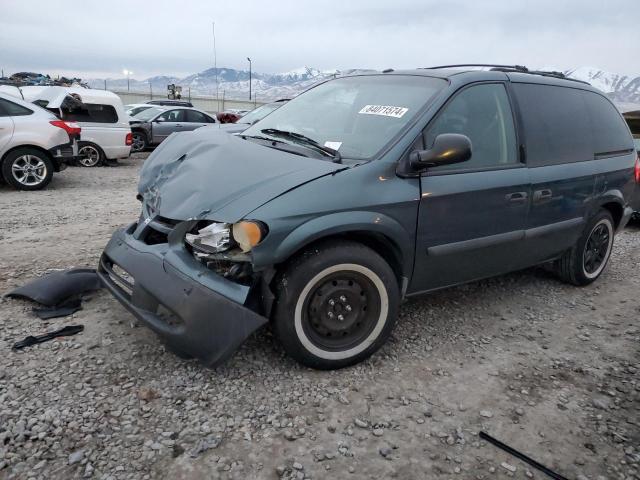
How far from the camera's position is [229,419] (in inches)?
91.2

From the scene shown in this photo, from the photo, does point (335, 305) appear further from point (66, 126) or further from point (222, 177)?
point (66, 126)

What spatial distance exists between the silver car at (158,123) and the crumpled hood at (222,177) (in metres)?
10.4

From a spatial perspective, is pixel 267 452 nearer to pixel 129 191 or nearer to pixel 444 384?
pixel 444 384

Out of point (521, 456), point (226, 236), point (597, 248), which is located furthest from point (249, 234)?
point (597, 248)

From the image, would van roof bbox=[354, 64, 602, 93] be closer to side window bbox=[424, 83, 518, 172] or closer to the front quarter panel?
side window bbox=[424, 83, 518, 172]

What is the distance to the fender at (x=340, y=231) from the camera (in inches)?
94.3

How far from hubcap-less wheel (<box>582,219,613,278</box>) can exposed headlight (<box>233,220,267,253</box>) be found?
320 centimetres

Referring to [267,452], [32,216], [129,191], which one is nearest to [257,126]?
[267,452]

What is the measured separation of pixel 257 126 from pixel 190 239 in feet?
4.88

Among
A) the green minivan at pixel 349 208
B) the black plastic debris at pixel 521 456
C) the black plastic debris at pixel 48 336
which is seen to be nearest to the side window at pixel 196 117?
the green minivan at pixel 349 208

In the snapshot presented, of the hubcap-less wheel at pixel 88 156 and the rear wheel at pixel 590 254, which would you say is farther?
the hubcap-less wheel at pixel 88 156

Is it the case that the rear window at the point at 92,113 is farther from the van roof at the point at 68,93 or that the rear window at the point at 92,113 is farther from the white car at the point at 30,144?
the white car at the point at 30,144

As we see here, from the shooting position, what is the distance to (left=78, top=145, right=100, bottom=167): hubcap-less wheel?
33.9ft

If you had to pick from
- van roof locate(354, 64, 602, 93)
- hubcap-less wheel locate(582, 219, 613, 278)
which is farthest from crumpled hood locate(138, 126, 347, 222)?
→ hubcap-less wheel locate(582, 219, 613, 278)
